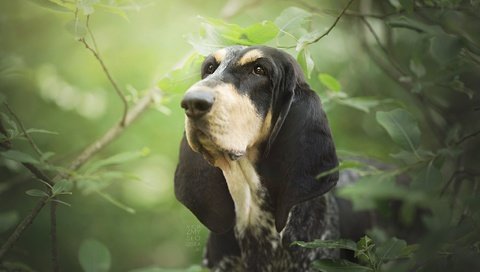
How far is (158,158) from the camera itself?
19.0 ft

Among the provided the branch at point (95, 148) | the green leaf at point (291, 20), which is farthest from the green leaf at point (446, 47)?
the branch at point (95, 148)

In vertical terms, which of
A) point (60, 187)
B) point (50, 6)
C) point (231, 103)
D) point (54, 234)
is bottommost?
point (54, 234)

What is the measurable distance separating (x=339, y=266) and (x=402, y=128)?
2.40ft

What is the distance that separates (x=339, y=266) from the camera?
2197 mm

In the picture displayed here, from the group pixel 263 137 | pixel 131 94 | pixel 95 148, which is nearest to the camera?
pixel 263 137

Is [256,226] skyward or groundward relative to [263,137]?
groundward

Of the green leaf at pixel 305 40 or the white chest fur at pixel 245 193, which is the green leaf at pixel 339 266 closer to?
the white chest fur at pixel 245 193

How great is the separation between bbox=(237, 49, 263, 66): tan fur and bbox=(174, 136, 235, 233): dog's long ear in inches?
24.4

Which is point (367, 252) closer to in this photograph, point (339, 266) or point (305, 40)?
point (339, 266)

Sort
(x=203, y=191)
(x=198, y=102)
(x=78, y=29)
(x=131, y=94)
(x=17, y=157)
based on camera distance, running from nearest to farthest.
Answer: (x=17, y=157), (x=198, y=102), (x=78, y=29), (x=203, y=191), (x=131, y=94)

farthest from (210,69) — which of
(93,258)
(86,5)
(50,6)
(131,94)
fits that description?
(131,94)

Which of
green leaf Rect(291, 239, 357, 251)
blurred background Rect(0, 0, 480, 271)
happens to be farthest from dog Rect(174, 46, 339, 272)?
blurred background Rect(0, 0, 480, 271)

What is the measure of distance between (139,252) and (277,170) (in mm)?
3504

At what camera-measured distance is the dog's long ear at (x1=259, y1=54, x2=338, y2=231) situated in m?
2.66
